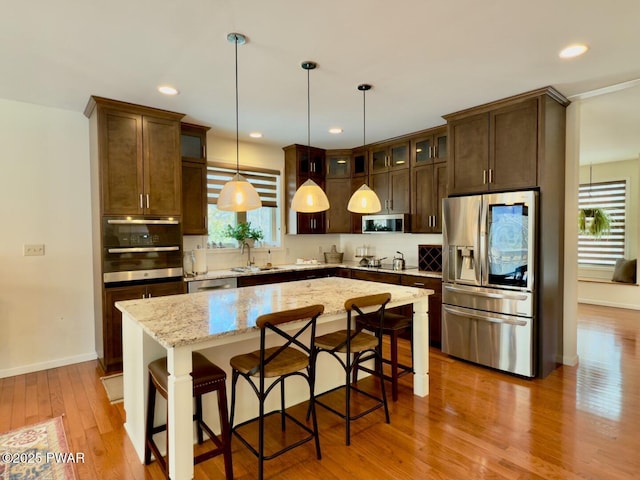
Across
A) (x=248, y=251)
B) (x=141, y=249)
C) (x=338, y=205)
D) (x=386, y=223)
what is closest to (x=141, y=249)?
(x=141, y=249)

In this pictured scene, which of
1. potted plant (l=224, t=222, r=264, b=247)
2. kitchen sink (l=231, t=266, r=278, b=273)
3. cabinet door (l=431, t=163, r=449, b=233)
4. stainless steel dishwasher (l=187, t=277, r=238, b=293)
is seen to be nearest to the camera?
stainless steel dishwasher (l=187, t=277, r=238, b=293)

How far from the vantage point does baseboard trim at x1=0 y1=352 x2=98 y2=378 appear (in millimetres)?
3475

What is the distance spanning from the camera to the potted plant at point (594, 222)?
6.85 metres

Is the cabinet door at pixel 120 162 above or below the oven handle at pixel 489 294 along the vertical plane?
above

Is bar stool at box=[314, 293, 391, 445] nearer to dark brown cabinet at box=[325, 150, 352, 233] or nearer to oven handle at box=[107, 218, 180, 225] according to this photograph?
oven handle at box=[107, 218, 180, 225]

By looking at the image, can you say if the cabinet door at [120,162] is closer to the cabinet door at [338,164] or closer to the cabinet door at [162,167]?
the cabinet door at [162,167]

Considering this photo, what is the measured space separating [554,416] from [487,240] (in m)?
1.59

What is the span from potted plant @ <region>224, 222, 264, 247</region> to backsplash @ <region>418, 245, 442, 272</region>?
2.28 meters

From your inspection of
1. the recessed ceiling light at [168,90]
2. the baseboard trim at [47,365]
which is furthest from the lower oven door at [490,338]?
the baseboard trim at [47,365]

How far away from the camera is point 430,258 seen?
187 inches

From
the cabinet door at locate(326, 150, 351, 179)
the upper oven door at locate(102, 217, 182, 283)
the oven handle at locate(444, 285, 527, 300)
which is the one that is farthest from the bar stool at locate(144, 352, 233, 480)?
the cabinet door at locate(326, 150, 351, 179)

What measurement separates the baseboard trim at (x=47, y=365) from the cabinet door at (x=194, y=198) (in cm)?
168

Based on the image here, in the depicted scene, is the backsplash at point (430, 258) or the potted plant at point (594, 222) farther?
the potted plant at point (594, 222)

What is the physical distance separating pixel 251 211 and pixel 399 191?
7.25ft
